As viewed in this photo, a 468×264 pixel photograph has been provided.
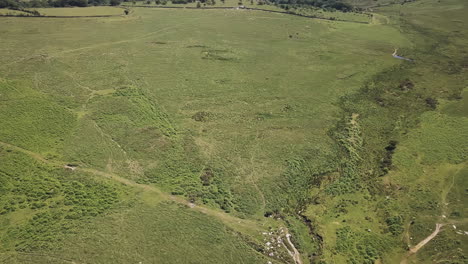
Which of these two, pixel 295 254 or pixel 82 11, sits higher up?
pixel 82 11

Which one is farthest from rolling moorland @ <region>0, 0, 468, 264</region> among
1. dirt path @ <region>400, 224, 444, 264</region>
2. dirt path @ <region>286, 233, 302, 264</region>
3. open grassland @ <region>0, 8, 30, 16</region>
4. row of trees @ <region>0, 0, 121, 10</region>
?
row of trees @ <region>0, 0, 121, 10</region>

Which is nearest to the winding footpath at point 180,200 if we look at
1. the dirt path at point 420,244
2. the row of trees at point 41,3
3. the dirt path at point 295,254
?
the dirt path at point 295,254

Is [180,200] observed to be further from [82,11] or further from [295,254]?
[82,11]

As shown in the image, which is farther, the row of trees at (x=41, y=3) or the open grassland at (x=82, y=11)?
the open grassland at (x=82, y=11)

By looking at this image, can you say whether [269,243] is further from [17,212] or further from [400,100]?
[400,100]

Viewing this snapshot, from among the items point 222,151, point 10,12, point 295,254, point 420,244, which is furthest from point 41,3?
point 420,244

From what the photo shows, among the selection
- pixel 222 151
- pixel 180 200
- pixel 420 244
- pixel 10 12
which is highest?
pixel 10 12

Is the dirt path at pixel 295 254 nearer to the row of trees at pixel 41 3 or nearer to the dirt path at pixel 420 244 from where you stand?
the dirt path at pixel 420 244

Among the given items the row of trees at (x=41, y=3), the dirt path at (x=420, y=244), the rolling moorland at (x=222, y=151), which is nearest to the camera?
the dirt path at (x=420, y=244)

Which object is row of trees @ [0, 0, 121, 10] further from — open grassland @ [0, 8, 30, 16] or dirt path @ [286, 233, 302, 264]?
dirt path @ [286, 233, 302, 264]
